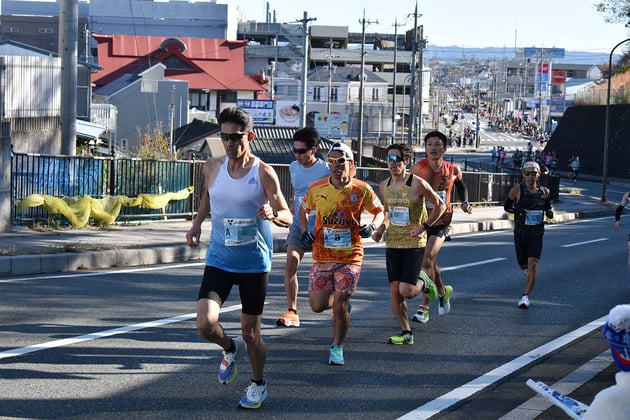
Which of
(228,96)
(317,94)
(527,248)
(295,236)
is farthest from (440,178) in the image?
(317,94)

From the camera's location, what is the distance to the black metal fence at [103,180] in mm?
17234

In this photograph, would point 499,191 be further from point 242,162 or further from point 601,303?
point 242,162

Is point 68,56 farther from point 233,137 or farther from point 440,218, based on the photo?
point 233,137

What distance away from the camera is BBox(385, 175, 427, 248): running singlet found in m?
8.90

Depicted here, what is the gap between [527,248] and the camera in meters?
11.8

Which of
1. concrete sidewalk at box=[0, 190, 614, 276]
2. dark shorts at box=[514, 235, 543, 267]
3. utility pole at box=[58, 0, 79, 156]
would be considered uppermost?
utility pole at box=[58, 0, 79, 156]

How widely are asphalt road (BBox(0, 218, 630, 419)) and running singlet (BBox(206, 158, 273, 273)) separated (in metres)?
0.97

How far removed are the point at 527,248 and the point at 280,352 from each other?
4.58m

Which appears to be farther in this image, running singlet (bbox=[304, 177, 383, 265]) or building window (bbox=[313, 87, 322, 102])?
building window (bbox=[313, 87, 322, 102])

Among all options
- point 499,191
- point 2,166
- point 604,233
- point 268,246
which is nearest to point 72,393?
point 268,246

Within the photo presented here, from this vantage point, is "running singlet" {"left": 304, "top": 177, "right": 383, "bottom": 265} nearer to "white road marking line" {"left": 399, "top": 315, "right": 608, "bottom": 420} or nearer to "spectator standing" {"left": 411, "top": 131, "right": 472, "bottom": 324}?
"white road marking line" {"left": 399, "top": 315, "right": 608, "bottom": 420}

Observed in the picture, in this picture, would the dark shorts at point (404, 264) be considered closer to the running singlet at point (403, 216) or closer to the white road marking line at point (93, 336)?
the running singlet at point (403, 216)

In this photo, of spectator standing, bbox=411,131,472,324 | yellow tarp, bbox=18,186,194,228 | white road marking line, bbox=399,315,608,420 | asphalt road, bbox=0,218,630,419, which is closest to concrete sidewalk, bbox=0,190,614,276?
yellow tarp, bbox=18,186,194,228

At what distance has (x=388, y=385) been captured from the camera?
286 inches
